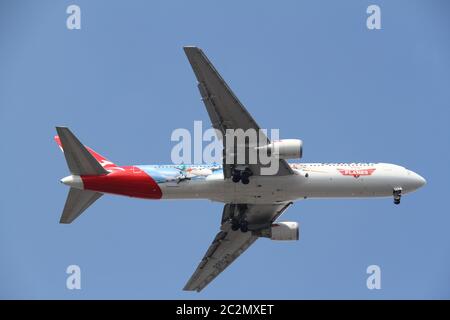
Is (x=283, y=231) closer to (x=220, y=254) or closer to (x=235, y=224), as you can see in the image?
(x=235, y=224)

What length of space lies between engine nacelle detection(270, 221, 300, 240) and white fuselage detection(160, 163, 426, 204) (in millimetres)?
4813

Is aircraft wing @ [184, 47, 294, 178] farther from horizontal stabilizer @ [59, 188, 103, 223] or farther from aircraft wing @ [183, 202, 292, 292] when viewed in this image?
aircraft wing @ [183, 202, 292, 292]

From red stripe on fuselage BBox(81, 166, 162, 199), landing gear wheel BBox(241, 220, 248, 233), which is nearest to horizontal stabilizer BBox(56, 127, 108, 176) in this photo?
red stripe on fuselage BBox(81, 166, 162, 199)

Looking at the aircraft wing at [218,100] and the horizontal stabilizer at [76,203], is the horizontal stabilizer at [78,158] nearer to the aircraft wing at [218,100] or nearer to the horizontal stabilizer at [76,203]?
the horizontal stabilizer at [76,203]

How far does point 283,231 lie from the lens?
219 feet

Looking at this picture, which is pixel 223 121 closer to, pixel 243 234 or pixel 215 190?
pixel 215 190

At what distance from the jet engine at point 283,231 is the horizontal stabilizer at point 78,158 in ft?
48.0

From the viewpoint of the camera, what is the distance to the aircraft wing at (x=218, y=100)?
2122 inches

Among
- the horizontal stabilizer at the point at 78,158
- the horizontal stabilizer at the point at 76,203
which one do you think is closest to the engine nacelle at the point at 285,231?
the horizontal stabilizer at the point at 76,203

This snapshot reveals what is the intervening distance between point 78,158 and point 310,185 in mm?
16475

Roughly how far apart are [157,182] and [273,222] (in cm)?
1130

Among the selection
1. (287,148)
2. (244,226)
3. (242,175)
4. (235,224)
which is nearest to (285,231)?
(244,226)

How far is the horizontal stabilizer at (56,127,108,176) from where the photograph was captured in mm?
58266
